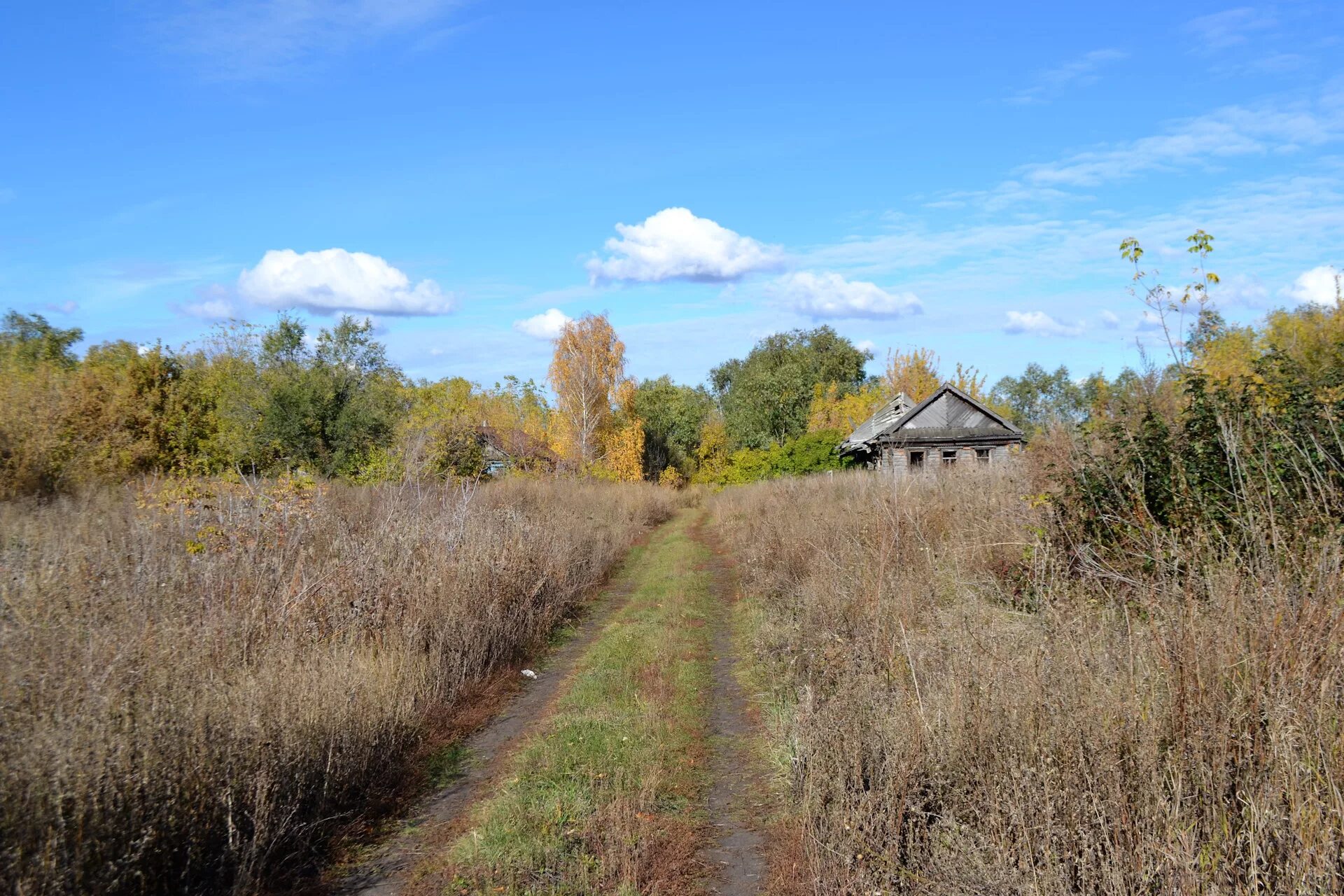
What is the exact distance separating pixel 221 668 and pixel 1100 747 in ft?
18.9

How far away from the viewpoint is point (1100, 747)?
11.9 feet

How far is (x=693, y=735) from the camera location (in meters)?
7.18

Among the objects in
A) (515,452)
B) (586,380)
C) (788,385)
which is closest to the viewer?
(515,452)

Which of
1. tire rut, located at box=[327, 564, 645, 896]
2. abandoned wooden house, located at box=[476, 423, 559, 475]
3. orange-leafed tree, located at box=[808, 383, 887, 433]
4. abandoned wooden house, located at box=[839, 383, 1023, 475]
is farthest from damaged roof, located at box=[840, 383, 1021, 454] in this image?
tire rut, located at box=[327, 564, 645, 896]

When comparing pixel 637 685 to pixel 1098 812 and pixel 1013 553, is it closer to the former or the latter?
pixel 1013 553

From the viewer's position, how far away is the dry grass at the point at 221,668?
3752 mm

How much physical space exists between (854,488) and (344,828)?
44.2 feet

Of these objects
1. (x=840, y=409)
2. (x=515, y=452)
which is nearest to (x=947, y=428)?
(x=515, y=452)

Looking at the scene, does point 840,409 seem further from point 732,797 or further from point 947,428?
point 732,797

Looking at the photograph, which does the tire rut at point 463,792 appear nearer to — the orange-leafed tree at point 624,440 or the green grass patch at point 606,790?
the green grass patch at point 606,790

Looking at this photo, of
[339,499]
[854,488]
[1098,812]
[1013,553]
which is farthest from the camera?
[854,488]

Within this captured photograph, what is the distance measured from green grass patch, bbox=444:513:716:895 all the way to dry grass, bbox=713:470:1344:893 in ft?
2.99

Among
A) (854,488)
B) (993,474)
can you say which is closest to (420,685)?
(993,474)

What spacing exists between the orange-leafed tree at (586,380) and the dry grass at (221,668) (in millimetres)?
36784
